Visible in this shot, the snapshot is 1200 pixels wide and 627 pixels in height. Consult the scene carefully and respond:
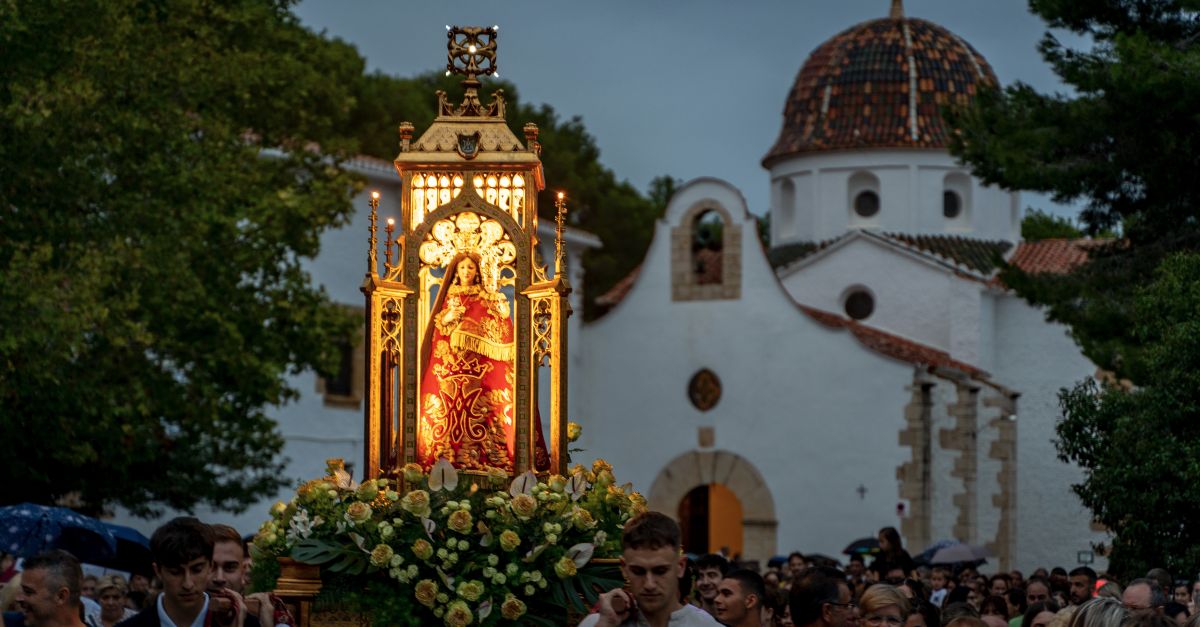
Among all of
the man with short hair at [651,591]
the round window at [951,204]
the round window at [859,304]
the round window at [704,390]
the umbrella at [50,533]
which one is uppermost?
the round window at [951,204]

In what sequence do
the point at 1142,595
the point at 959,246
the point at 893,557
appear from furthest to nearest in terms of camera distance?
the point at 959,246 → the point at 893,557 → the point at 1142,595

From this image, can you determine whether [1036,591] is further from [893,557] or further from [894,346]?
[894,346]

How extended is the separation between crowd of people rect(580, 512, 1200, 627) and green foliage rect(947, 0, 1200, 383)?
262 inches

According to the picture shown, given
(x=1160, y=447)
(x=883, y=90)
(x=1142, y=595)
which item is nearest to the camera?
(x=1142, y=595)

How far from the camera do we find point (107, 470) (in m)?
26.8

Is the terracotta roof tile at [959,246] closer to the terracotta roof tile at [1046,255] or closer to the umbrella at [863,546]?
the terracotta roof tile at [1046,255]

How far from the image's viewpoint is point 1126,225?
25750 millimetres

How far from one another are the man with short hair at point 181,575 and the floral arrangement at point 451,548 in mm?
4375

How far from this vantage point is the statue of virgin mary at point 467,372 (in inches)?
567

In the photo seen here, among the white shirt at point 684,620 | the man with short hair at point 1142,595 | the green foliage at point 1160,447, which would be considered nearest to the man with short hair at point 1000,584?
the green foliage at point 1160,447

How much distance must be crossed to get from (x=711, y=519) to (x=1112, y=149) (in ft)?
68.1

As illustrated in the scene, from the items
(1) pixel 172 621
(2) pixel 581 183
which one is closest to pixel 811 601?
(1) pixel 172 621

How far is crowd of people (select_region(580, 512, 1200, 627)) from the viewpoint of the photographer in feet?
24.9

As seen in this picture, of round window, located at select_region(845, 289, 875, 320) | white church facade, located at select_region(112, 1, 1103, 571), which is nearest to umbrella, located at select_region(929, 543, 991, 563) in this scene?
white church facade, located at select_region(112, 1, 1103, 571)
